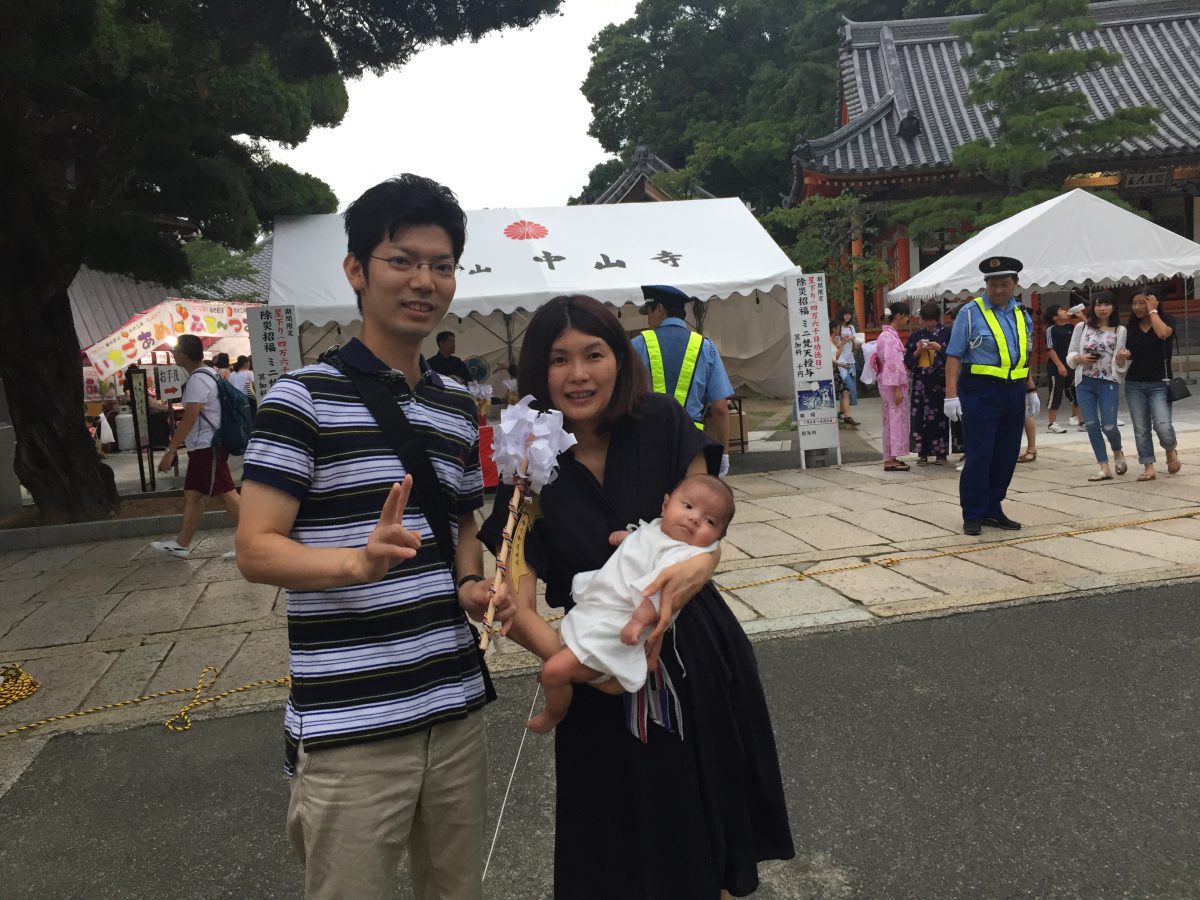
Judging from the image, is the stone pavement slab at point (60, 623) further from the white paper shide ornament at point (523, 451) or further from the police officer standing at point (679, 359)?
the white paper shide ornament at point (523, 451)

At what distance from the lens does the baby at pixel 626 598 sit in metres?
1.71

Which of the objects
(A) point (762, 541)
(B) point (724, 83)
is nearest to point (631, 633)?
(A) point (762, 541)

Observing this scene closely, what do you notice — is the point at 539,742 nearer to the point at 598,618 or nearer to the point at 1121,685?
the point at 598,618

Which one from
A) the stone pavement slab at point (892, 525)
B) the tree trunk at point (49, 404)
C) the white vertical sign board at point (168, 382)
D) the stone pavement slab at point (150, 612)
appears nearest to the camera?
the stone pavement slab at point (150, 612)

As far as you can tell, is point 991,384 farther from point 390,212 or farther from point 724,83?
point 724,83

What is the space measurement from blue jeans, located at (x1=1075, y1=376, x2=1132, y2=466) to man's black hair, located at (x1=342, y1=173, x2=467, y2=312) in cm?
804

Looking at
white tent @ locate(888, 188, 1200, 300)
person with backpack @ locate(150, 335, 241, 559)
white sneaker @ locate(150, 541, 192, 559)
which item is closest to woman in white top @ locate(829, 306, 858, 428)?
white tent @ locate(888, 188, 1200, 300)

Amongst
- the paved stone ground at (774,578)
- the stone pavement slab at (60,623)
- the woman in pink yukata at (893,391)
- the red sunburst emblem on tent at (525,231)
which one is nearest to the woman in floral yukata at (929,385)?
the woman in pink yukata at (893,391)

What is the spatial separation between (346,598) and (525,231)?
9.78 m

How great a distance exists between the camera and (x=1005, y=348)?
6184 millimetres

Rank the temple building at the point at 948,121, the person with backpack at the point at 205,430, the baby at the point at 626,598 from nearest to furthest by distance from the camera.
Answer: the baby at the point at 626,598
the person with backpack at the point at 205,430
the temple building at the point at 948,121

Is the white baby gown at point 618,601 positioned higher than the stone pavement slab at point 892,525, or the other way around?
the white baby gown at point 618,601

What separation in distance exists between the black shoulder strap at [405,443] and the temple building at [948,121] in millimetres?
17166

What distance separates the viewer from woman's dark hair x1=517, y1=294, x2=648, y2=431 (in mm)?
1890
